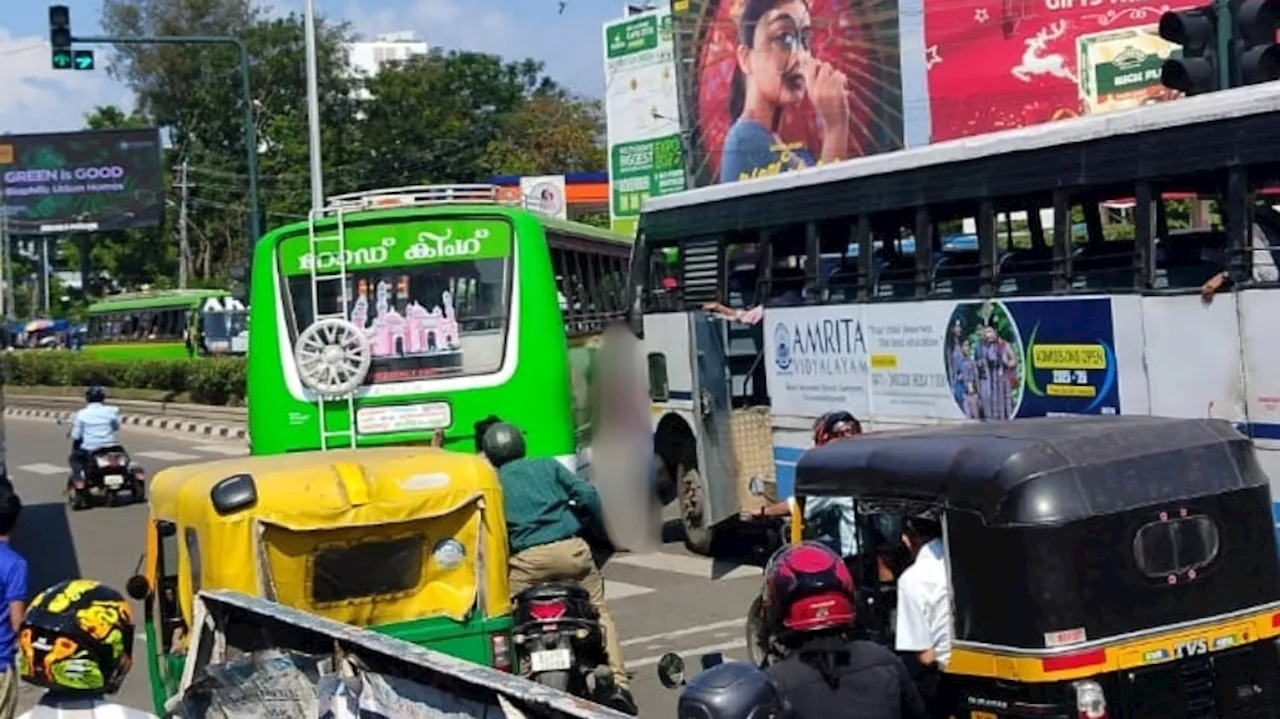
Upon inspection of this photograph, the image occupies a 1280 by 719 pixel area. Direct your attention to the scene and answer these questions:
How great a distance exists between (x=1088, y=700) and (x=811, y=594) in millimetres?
1843

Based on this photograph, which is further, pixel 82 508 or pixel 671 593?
pixel 82 508

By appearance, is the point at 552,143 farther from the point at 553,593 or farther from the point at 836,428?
the point at 553,593

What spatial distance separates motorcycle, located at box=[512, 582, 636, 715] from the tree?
60489mm

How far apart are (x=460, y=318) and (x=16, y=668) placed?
23.4 ft

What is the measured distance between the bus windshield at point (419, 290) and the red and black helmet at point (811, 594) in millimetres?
8847

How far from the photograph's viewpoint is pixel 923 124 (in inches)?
1234

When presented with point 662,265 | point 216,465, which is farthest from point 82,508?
point 216,465

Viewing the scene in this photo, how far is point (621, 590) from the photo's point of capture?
13625 mm

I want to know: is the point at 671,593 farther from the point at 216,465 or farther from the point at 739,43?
the point at 739,43

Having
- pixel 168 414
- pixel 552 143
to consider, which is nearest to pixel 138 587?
pixel 168 414

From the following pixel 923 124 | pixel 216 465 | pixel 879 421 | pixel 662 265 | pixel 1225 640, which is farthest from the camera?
pixel 923 124

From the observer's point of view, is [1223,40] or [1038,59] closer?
[1223,40]

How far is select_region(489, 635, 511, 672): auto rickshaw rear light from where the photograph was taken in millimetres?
7309

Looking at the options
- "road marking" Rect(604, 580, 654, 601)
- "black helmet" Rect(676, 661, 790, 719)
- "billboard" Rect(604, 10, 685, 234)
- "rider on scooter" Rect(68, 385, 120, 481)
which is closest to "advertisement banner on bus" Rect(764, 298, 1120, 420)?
"road marking" Rect(604, 580, 654, 601)
